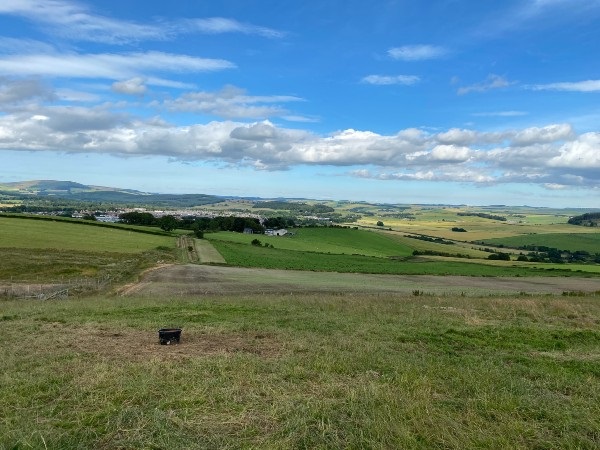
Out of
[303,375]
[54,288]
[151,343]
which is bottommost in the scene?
[54,288]

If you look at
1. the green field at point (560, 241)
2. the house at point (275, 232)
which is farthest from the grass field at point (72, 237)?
the green field at point (560, 241)

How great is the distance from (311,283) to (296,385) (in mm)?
34206

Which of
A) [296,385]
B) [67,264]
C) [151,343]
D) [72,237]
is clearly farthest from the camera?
[72,237]

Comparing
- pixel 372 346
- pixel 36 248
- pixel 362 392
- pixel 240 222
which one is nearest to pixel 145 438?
pixel 362 392

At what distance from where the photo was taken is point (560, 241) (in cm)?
12988

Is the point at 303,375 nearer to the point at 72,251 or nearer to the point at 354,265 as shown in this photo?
the point at 72,251

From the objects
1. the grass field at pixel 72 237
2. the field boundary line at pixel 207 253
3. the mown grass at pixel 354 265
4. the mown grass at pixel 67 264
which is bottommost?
the mown grass at pixel 354 265

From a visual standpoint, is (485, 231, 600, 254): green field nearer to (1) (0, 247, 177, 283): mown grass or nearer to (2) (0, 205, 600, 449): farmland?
(1) (0, 247, 177, 283): mown grass

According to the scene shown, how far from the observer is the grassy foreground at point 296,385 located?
721 centimetres

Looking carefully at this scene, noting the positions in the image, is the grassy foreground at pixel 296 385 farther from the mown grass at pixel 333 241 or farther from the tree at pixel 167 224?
the tree at pixel 167 224

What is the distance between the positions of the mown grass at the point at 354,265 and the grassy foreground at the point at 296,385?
1678 inches

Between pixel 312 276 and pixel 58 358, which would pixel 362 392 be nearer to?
pixel 58 358

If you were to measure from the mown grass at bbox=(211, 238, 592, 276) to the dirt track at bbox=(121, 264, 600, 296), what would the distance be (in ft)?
15.1

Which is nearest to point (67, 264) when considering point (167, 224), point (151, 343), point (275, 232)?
point (151, 343)
